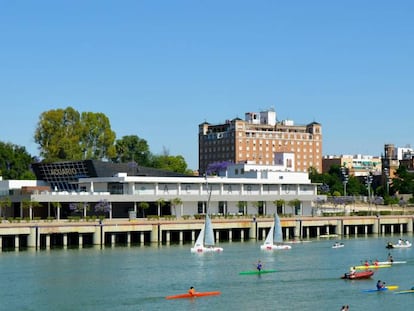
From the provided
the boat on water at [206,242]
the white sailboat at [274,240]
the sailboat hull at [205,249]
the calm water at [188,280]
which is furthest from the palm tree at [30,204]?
the white sailboat at [274,240]

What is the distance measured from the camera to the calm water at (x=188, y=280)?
74375 millimetres

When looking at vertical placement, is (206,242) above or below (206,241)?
below

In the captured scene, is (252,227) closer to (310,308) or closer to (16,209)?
(16,209)

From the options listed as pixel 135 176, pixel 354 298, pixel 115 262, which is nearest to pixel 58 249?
pixel 115 262

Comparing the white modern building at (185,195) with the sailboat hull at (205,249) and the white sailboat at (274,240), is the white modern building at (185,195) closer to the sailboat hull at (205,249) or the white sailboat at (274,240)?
the white sailboat at (274,240)

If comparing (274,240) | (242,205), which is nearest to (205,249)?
(274,240)

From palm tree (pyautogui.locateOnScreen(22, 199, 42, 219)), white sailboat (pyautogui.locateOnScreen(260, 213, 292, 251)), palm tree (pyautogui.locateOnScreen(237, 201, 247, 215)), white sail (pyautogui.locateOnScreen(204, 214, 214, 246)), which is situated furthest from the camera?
palm tree (pyautogui.locateOnScreen(237, 201, 247, 215))

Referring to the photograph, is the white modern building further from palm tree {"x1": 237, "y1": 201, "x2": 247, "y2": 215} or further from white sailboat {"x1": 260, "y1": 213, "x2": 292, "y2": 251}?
white sailboat {"x1": 260, "y1": 213, "x2": 292, "y2": 251}

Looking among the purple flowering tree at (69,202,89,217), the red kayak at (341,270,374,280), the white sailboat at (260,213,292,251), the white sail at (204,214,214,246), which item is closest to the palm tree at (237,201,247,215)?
the purple flowering tree at (69,202,89,217)

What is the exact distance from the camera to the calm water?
244 feet

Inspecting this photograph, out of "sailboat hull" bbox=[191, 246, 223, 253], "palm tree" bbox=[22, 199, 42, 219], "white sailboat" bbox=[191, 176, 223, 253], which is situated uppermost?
"palm tree" bbox=[22, 199, 42, 219]

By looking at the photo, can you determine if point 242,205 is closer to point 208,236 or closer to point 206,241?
point 208,236

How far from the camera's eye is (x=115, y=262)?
104 meters

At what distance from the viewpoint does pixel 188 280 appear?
8850 cm
